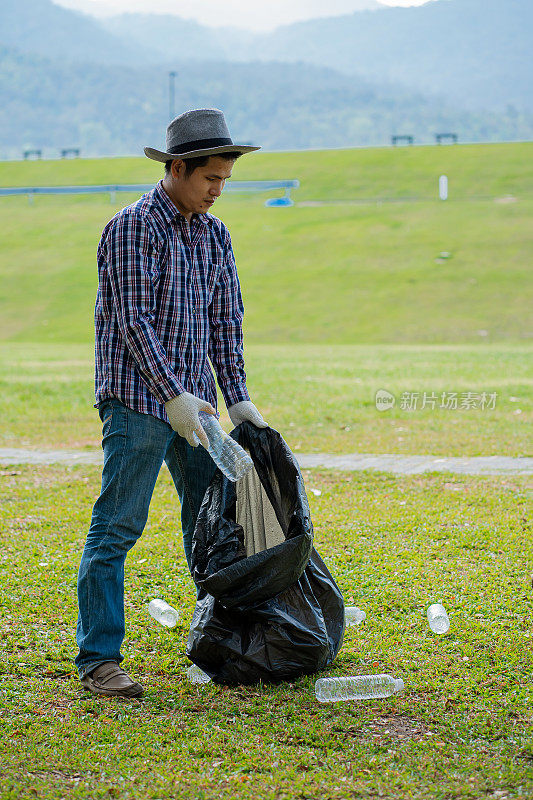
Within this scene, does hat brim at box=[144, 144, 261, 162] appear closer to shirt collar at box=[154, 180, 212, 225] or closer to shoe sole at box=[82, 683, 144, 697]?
shirt collar at box=[154, 180, 212, 225]

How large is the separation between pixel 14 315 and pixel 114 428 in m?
25.0

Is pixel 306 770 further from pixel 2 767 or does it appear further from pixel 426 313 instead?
pixel 426 313

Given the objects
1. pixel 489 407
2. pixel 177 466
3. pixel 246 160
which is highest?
pixel 246 160

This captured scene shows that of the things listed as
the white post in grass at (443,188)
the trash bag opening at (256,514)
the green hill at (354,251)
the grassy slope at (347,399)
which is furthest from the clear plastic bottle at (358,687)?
the white post in grass at (443,188)

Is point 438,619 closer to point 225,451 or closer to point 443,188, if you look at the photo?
point 225,451

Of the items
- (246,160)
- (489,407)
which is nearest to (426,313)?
(489,407)

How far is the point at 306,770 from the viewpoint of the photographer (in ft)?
8.95

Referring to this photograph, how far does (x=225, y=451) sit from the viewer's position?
3.49 m

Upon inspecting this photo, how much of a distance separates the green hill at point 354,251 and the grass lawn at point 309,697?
17014mm

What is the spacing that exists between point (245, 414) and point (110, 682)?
3.63 ft

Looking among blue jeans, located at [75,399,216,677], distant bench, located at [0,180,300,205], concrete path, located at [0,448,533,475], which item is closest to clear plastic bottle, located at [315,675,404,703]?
blue jeans, located at [75,399,216,677]

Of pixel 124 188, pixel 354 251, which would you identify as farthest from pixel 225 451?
pixel 124 188

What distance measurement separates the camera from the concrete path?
735 cm

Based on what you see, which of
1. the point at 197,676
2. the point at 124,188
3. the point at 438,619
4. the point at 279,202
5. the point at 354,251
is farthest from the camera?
the point at 124,188
